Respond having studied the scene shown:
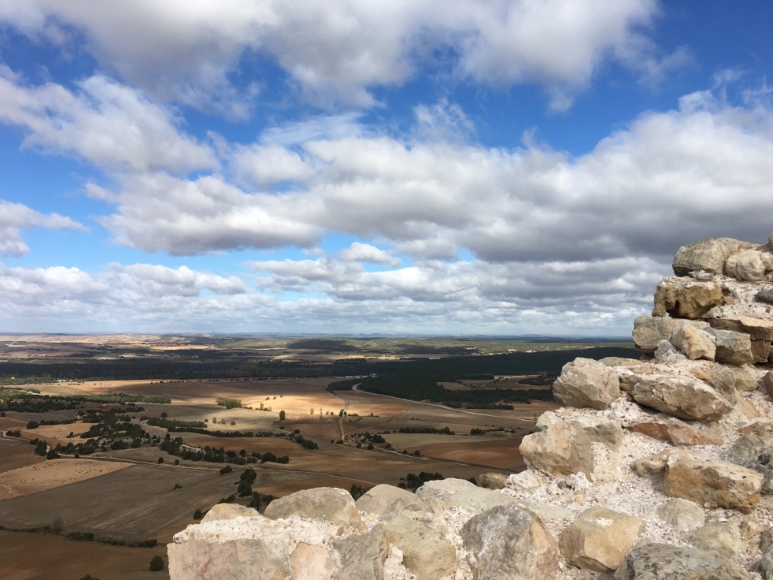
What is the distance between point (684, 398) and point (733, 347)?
6.88 ft

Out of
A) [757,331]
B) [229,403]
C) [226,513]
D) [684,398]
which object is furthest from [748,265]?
[229,403]

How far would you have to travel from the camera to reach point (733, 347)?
832 cm

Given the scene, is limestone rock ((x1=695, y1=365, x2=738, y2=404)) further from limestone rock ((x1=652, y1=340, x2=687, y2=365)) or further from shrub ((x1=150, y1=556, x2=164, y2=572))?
shrub ((x1=150, y1=556, x2=164, y2=572))

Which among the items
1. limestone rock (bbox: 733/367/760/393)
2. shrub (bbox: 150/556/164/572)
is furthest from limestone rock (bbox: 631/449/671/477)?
shrub (bbox: 150/556/164/572)

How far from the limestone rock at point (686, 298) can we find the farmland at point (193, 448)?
63.6 feet

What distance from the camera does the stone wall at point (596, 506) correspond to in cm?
439

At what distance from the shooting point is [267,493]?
101 ft

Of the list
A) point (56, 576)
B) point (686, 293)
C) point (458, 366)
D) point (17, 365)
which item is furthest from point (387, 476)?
point (17, 365)

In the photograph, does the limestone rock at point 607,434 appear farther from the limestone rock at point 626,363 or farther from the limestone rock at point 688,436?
the limestone rock at point 626,363

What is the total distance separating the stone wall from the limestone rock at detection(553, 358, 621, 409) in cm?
2

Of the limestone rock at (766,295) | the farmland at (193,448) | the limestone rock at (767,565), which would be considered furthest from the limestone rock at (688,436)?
the farmland at (193,448)

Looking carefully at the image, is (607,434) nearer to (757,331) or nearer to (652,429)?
(652,429)

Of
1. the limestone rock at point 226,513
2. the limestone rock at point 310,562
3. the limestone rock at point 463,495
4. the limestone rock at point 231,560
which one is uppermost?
the limestone rock at point 226,513

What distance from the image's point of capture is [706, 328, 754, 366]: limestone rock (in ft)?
27.3
